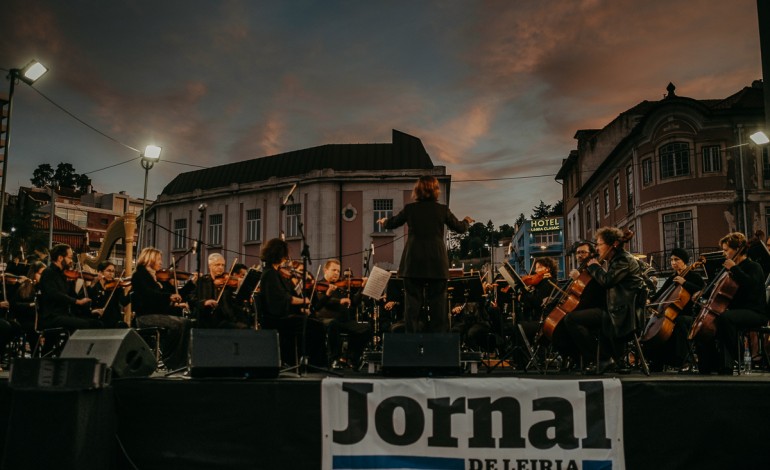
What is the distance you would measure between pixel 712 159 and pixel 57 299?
2832 centimetres

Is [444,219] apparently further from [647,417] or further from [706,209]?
[706,209]

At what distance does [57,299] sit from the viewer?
8445 millimetres

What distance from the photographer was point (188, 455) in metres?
5.23

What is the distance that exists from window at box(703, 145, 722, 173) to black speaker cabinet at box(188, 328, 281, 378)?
2805cm

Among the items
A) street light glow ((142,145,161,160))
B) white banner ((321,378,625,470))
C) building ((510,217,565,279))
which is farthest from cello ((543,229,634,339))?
building ((510,217,565,279))

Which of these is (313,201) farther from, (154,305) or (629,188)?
(154,305)

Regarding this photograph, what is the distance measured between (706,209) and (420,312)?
1003 inches

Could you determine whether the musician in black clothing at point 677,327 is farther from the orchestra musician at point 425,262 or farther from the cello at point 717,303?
the orchestra musician at point 425,262

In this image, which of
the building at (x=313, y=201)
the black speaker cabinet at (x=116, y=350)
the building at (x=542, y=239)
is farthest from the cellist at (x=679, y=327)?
the building at (x=542, y=239)

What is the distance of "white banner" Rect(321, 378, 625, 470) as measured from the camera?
194 inches

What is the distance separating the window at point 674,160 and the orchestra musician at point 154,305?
1046 inches

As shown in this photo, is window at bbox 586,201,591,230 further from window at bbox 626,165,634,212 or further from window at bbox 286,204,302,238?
window at bbox 286,204,302,238

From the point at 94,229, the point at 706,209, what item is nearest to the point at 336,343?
the point at 706,209

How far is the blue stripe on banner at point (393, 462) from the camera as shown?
495 centimetres
